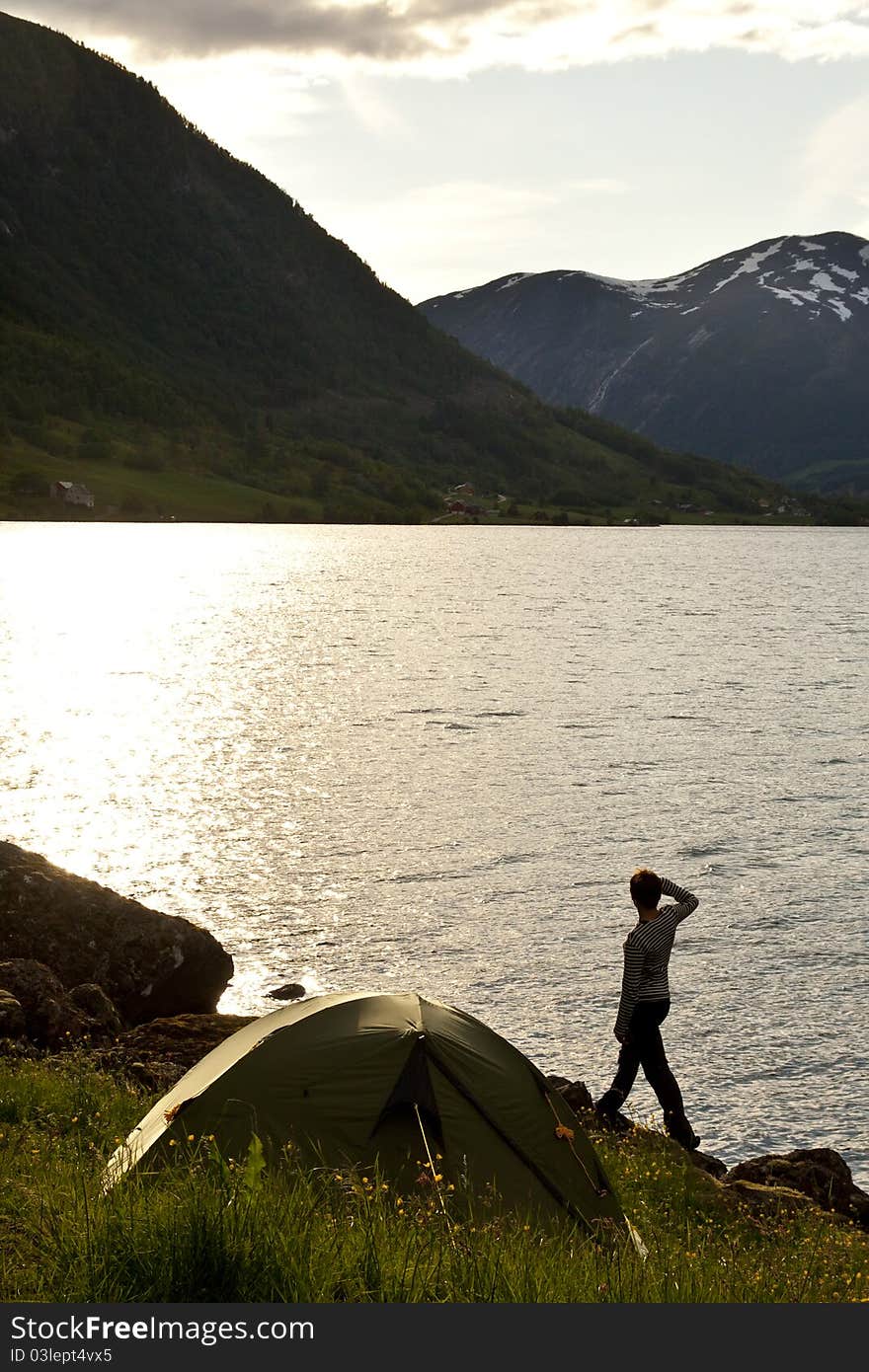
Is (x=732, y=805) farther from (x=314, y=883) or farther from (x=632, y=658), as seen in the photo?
(x=632, y=658)

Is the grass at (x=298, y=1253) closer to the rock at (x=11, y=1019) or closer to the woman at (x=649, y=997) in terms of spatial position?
the woman at (x=649, y=997)

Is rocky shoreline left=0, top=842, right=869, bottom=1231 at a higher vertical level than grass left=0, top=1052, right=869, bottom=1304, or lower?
lower

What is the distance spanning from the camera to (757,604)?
13388 cm

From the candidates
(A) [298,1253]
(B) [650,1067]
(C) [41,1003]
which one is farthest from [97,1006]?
(A) [298,1253]

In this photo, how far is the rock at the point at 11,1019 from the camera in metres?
19.0

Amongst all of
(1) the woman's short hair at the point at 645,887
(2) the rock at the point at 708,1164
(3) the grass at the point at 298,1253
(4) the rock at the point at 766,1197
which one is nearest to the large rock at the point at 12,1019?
(3) the grass at the point at 298,1253

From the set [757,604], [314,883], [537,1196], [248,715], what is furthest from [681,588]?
[537,1196]

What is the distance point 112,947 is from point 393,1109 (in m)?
11.7

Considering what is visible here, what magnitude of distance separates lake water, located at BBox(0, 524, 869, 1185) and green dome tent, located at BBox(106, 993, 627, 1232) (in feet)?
20.1

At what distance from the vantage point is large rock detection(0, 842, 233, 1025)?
76.4ft

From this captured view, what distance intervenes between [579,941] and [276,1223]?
748 inches

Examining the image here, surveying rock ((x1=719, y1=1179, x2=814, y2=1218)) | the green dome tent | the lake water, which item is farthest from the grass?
the lake water

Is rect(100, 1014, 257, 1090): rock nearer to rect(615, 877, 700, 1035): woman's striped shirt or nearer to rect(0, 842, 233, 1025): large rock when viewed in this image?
rect(0, 842, 233, 1025): large rock

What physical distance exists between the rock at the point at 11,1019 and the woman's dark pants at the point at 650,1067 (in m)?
8.48
